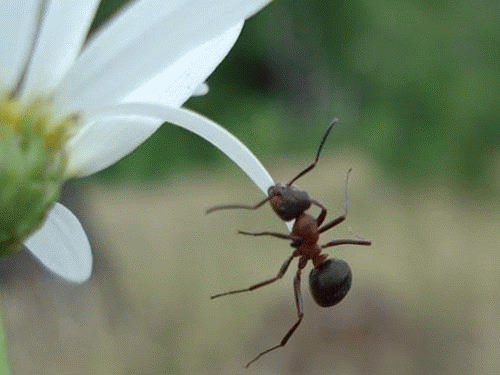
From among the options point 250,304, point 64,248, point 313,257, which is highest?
point 64,248

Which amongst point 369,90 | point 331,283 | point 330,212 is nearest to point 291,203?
point 331,283

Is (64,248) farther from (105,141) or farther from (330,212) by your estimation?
(330,212)

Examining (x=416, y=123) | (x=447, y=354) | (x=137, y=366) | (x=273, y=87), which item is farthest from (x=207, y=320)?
(x=273, y=87)

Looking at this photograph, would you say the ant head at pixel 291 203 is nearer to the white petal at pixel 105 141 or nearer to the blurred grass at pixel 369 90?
the white petal at pixel 105 141

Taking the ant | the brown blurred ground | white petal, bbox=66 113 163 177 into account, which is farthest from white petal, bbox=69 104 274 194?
the brown blurred ground

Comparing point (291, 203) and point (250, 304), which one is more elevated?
point (291, 203)

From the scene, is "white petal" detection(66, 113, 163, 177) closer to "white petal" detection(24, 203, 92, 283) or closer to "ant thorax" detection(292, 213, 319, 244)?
"white petal" detection(24, 203, 92, 283)
